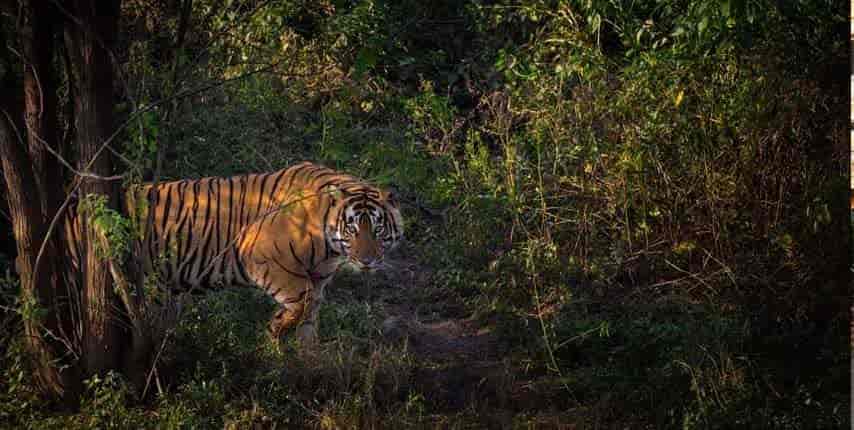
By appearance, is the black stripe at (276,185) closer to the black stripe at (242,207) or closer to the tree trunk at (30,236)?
the black stripe at (242,207)

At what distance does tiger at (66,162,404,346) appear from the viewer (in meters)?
6.45

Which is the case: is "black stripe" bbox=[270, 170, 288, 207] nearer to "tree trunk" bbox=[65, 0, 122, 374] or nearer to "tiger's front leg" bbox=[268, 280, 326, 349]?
"tiger's front leg" bbox=[268, 280, 326, 349]

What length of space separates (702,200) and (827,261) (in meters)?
0.76

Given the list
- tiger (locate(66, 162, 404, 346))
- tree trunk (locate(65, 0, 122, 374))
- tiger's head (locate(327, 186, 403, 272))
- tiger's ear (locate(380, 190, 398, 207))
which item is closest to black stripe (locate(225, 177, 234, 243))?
tiger (locate(66, 162, 404, 346))

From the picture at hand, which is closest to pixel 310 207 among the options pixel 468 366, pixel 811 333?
pixel 468 366

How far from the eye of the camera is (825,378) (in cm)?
528

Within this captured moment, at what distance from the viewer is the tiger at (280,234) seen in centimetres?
645

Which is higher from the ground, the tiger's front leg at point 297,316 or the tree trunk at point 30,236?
the tree trunk at point 30,236

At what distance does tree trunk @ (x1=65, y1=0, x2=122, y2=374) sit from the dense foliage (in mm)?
156

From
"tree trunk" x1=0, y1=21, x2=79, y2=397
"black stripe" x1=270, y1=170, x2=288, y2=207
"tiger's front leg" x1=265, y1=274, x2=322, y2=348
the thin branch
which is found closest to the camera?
the thin branch

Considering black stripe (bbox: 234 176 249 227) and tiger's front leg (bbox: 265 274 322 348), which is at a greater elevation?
black stripe (bbox: 234 176 249 227)

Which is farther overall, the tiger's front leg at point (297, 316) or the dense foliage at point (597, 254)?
the tiger's front leg at point (297, 316)

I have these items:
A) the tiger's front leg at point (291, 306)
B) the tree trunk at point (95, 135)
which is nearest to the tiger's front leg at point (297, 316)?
the tiger's front leg at point (291, 306)

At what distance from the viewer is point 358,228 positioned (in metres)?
6.49
